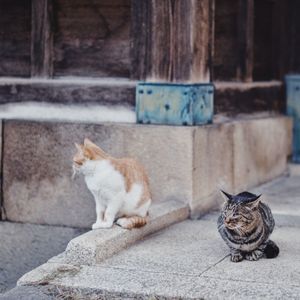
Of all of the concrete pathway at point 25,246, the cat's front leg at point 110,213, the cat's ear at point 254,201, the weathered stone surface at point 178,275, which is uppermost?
the cat's ear at point 254,201

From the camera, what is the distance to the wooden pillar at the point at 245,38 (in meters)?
8.88

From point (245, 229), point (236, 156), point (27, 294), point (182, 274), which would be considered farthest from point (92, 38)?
point (27, 294)

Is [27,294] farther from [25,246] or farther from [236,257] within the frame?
[25,246]

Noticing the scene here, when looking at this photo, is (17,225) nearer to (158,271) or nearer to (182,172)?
(182,172)

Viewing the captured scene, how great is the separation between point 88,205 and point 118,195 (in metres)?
1.38

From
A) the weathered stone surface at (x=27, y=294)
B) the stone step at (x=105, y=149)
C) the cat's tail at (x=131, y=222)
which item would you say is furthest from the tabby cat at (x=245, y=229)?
the stone step at (x=105, y=149)

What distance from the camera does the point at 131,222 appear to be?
6289 mm

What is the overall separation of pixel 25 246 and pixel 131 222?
1.77m

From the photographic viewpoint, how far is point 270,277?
17.6 feet

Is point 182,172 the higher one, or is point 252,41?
point 252,41

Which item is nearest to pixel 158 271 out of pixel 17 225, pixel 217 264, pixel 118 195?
pixel 217 264

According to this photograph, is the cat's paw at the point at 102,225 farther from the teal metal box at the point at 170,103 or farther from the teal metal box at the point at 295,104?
the teal metal box at the point at 295,104

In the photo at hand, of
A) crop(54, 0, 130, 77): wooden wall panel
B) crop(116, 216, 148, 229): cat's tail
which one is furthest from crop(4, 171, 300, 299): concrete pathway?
crop(54, 0, 130, 77): wooden wall panel

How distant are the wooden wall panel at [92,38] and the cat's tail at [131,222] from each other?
5.71 ft
